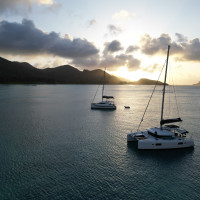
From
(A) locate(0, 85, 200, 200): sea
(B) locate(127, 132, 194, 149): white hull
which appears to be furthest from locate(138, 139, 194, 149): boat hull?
(A) locate(0, 85, 200, 200): sea

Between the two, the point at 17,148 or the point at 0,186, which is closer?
the point at 0,186

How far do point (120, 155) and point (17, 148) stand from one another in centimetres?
1977

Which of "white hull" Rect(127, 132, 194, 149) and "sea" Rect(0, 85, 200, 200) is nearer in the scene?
"sea" Rect(0, 85, 200, 200)

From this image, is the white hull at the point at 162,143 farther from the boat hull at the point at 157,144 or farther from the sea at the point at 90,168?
the sea at the point at 90,168

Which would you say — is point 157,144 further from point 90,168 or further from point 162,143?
point 90,168

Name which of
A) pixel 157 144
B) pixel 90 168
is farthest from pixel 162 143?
pixel 90 168

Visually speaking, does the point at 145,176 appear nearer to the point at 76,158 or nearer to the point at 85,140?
the point at 76,158

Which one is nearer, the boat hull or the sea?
the sea

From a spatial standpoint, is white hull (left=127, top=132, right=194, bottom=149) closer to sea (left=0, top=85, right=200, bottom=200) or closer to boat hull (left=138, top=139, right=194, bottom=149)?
boat hull (left=138, top=139, right=194, bottom=149)

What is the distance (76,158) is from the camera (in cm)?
2969

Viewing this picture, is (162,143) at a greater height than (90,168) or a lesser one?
greater

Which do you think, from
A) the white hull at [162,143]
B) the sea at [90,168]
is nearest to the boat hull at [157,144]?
Result: the white hull at [162,143]

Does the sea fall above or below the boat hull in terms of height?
below

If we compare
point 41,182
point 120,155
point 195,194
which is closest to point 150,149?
point 120,155
